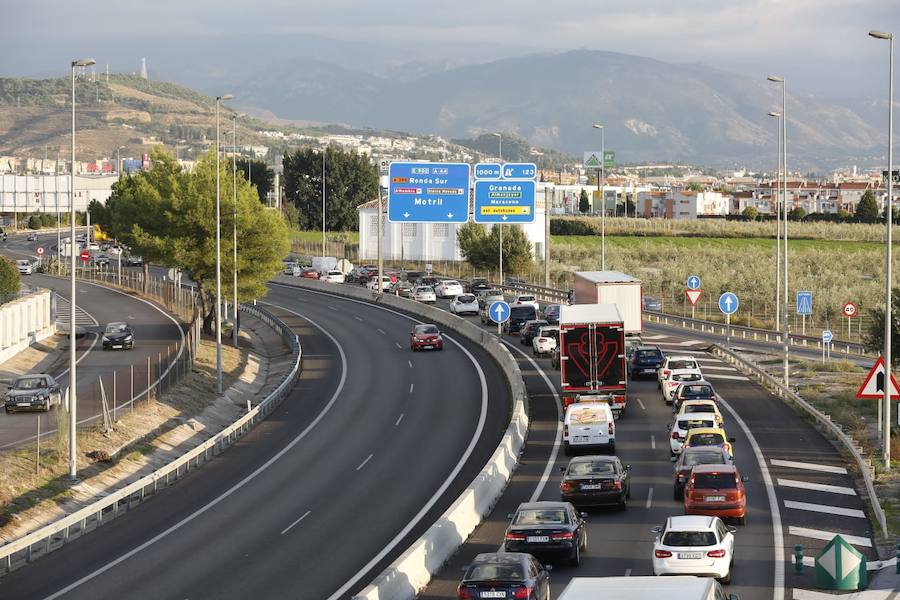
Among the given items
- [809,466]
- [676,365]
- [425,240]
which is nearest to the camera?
[809,466]

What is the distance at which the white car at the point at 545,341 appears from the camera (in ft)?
196

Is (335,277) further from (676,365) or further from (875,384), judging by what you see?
(875,384)

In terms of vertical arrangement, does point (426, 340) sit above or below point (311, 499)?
above

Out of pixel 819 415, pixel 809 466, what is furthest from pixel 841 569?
pixel 819 415

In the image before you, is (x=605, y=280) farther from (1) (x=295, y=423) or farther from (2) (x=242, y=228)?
(2) (x=242, y=228)

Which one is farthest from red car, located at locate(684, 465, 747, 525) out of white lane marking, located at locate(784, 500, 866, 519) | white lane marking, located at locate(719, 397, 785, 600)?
white lane marking, located at locate(784, 500, 866, 519)

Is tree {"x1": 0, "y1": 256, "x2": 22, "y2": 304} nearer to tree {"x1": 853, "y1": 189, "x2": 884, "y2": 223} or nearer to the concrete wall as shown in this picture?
the concrete wall

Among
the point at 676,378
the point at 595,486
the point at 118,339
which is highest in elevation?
the point at 118,339

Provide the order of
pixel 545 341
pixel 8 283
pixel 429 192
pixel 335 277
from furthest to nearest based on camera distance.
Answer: pixel 335 277 → pixel 8 283 → pixel 429 192 → pixel 545 341

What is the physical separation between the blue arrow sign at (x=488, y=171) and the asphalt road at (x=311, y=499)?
14593 millimetres

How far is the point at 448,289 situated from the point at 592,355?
158 ft

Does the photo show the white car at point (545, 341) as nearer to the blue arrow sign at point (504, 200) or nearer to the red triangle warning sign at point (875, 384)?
the blue arrow sign at point (504, 200)

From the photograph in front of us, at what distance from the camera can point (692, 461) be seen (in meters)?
30.4

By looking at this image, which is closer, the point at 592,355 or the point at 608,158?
the point at 592,355
